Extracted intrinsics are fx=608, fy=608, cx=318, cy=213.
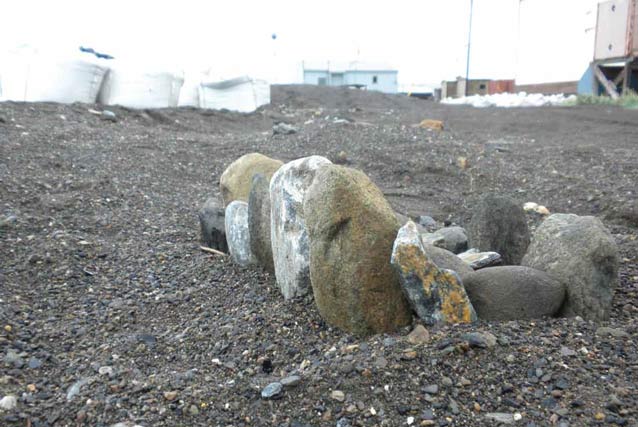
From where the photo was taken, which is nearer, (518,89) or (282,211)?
(282,211)

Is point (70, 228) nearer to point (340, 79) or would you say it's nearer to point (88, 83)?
point (88, 83)

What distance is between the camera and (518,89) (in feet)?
67.0

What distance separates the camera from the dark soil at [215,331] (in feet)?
5.73

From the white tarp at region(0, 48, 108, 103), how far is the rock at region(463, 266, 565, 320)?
9588 mm

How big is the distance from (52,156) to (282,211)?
4.00 metres

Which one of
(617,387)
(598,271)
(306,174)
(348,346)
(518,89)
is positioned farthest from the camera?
(518,89)

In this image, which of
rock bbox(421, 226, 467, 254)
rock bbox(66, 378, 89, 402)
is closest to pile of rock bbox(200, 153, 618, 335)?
rock bbox(421, 226, 467, 254)

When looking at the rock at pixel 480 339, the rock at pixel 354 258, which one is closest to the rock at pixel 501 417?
the rock at pixel 480 339

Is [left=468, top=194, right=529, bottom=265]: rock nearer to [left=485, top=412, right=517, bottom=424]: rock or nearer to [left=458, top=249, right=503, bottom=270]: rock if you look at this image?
[left=458, top=249, right=503, bottom=270]: rock

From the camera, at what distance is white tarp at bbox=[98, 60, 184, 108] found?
1084cm

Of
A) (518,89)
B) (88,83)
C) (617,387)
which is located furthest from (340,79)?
(617,387)

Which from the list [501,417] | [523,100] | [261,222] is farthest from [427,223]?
[523,100]

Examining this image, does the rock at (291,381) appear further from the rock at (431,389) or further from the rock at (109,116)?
the rock at (109,116)

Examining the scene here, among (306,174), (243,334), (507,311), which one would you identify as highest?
(306,174)
